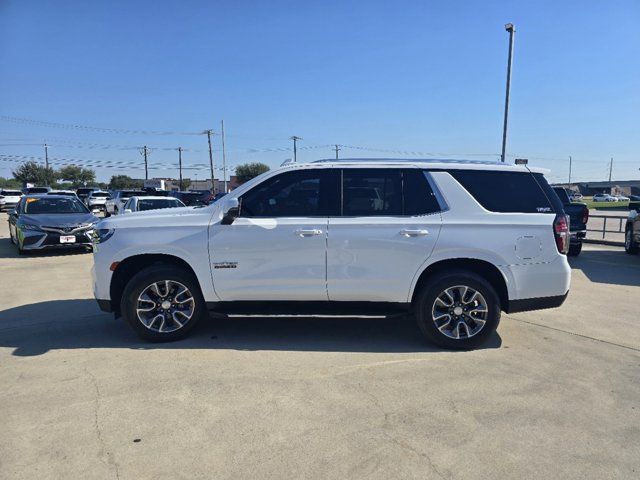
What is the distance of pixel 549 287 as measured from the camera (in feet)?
15.4

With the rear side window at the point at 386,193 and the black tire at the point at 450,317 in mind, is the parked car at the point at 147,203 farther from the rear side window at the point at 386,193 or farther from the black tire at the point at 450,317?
the black tire at the point at 450,317

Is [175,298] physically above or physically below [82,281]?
above

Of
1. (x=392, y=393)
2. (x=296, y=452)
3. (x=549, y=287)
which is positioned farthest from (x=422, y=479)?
(x=549, y=287)

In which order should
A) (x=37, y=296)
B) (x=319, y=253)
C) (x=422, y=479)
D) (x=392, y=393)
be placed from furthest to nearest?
(x=37, y=296) → (x=319, y=253) → (x=392, y=393) → (x=422, y=479)

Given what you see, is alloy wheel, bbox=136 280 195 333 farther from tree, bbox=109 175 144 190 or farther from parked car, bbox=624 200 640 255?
tree, bbox=109 175 144 190

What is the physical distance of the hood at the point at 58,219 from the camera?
10.9m

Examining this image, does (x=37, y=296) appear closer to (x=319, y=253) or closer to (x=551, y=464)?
(x=319, y=253)

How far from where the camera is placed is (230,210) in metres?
A: 4.61

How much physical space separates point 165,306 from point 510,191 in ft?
12.5

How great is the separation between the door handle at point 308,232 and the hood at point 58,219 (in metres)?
8.59

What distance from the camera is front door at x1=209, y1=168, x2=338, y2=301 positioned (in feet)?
15.2

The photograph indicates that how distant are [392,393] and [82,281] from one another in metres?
6.52

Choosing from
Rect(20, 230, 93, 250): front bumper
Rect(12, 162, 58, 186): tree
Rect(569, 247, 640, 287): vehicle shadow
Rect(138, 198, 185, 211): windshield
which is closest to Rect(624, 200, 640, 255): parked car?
Rect(569, 247, 640, 287): vehicle shadow

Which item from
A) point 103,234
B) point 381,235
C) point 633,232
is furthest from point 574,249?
point 103,234
